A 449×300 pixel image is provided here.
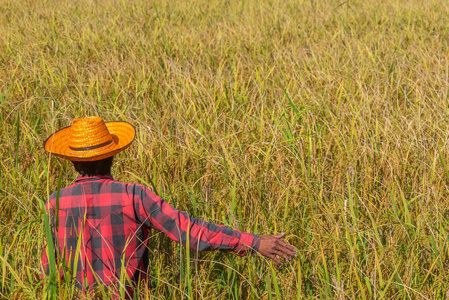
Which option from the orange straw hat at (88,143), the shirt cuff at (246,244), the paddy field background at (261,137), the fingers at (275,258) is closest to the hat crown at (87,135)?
the orange straw hat at (88,143)

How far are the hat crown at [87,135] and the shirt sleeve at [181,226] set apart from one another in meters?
0.19

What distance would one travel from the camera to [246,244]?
1.43 metres

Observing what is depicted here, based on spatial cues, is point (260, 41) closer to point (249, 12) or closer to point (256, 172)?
point (249, 12)

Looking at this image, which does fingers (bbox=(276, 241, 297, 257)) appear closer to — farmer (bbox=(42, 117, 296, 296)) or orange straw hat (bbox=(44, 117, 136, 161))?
farmer (bbox=(42, 117, 296, 296))

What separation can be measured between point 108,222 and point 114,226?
0.02m

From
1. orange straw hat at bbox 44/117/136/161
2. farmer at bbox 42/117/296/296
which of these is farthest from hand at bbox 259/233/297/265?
orange straw hat at bbox 44/117/136/161

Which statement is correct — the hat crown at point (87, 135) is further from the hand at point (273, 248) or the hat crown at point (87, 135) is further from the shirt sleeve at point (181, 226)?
the hand at point (273, 248)

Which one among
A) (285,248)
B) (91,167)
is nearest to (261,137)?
(285,248)

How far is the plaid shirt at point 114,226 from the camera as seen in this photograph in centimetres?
139

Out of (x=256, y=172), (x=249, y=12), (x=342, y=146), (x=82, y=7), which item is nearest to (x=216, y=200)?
(x=256, y=172)

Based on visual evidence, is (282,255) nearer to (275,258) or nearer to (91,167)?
(275,258)

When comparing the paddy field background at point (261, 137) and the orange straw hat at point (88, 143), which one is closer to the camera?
the orange straw hat at point (88, 143)

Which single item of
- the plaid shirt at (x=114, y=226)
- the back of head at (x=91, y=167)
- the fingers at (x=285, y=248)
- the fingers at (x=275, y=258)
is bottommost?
the fingers at (x=275, y=258)

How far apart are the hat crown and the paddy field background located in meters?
0.17
